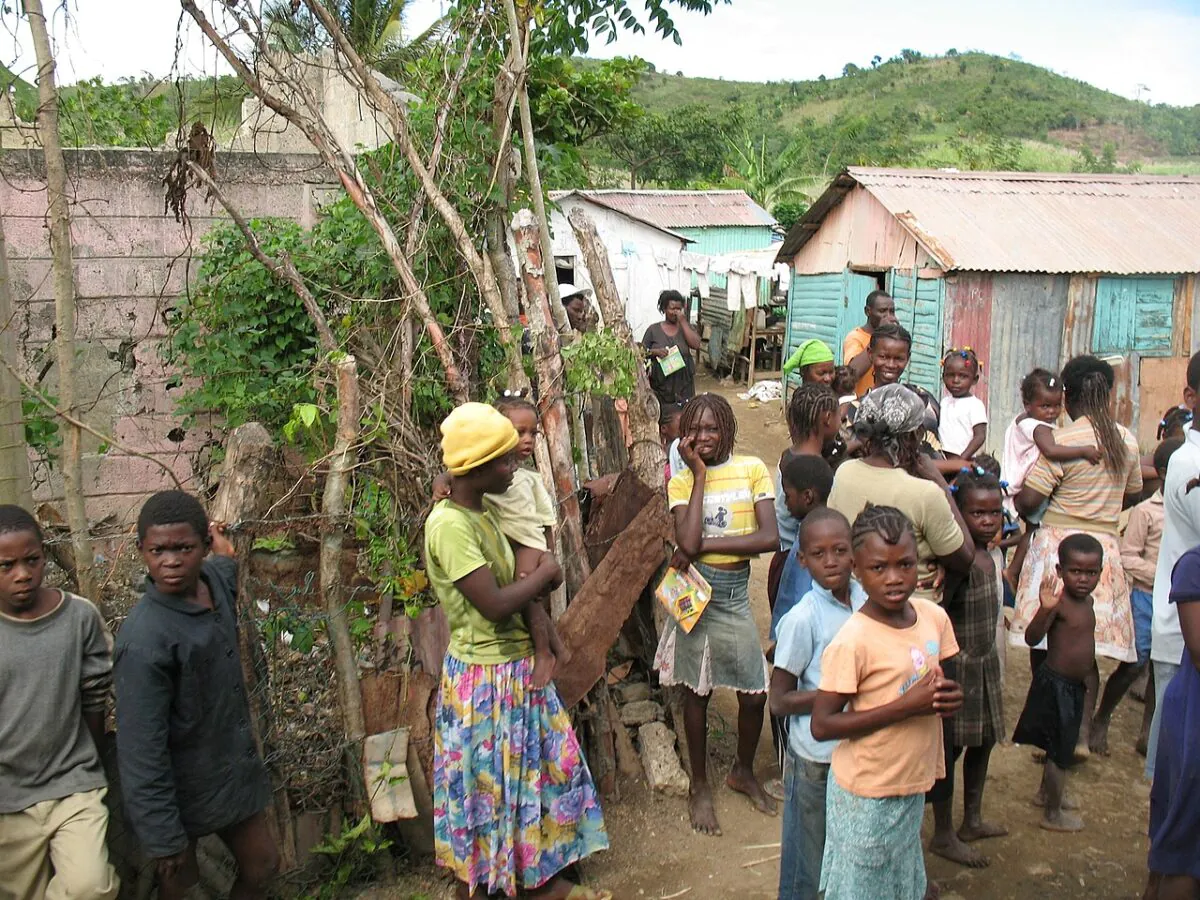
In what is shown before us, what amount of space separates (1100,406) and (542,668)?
121 inches

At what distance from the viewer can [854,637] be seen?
271 cm

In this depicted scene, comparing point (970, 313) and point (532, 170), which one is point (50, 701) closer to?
point (532, 170)

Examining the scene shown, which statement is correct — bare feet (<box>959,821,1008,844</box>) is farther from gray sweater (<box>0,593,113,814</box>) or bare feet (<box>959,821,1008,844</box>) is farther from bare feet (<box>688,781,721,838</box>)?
gray sweater (<box>0,593,113,814</box>)

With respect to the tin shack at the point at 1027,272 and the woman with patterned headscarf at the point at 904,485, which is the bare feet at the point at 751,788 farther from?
the tin shack at the point at 1027,272

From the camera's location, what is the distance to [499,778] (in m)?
3.42

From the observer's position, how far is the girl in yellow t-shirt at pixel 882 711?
106 inches

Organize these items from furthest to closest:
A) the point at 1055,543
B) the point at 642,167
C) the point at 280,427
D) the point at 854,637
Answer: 1. the point at 642,167
2. the point at 280,427
3. the point at 1055,543
4. the point at 854,637

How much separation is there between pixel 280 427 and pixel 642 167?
26.7 m

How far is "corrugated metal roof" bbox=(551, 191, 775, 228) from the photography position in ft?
73.5

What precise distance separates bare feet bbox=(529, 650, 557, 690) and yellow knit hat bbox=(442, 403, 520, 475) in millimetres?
744

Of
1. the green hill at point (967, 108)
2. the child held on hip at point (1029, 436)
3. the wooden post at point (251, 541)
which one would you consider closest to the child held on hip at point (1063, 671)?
the child held on hip at point (1029, 436)

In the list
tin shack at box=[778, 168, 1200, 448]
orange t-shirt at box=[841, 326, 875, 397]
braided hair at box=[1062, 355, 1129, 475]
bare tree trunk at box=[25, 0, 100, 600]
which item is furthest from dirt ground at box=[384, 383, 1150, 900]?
tin shack at box=[778, 168, 1200, 448]

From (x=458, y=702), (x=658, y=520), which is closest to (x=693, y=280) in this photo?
(x=658, y=520)

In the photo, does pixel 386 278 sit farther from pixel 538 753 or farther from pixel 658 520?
pixel 538 753
